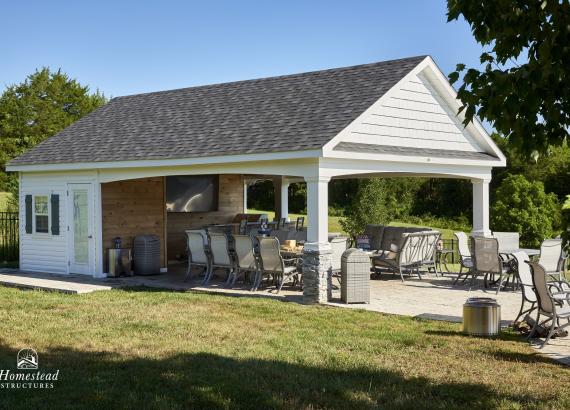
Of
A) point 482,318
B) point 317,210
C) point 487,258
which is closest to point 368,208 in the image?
point 487,258

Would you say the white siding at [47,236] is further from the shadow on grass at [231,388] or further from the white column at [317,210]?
the shadow on grass at [231,388]

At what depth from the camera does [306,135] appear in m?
12.2

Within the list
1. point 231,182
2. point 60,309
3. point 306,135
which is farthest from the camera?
point 231,182

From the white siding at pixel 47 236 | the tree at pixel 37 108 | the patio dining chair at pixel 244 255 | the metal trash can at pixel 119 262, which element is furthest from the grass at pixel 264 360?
the tree at pixel 37 108

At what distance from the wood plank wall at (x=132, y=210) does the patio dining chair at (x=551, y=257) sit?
9.22 meters

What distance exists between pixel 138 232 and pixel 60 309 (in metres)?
5.54

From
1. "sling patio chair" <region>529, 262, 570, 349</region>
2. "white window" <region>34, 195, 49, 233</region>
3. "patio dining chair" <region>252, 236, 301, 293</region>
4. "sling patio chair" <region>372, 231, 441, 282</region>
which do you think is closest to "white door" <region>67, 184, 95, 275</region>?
"white window" <region>34, 195, 49, 233</region>

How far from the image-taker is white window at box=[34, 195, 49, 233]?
16734 mm

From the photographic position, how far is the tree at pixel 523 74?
14.1 feet

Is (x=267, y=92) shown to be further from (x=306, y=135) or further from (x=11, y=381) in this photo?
(x=11, y=381)

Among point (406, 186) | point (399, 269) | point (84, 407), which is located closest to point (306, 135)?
point (399, 269)

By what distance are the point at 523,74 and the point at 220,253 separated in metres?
10.1

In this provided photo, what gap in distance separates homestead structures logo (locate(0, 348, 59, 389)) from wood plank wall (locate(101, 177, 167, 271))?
8.60 metres

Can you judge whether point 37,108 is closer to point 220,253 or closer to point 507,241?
point 220,253
